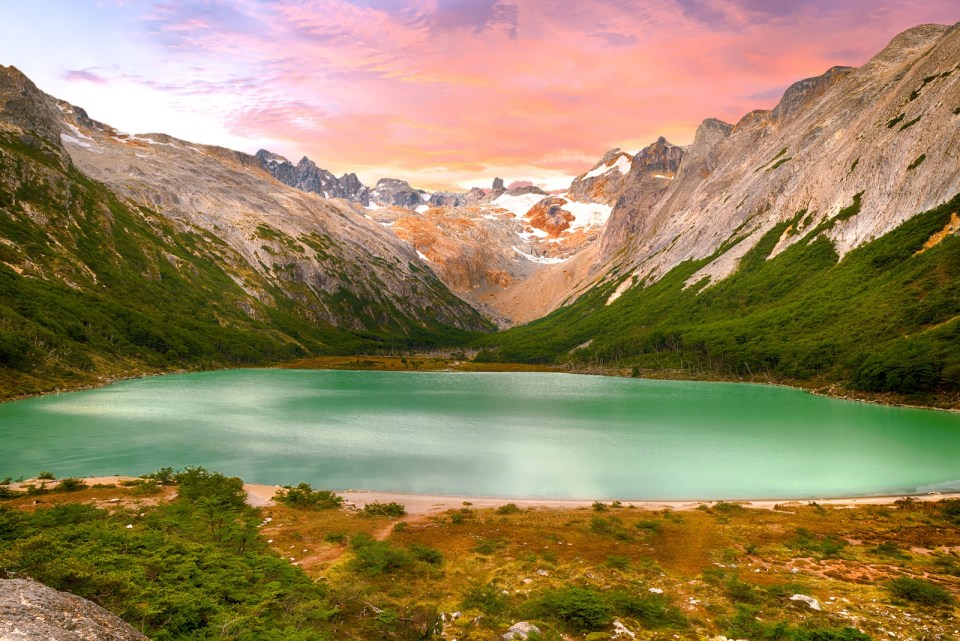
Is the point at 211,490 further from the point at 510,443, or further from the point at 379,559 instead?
the point at 510,443

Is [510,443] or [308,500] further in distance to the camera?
[510,443]

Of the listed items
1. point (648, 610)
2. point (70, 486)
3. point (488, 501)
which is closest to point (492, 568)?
point (648, 610)

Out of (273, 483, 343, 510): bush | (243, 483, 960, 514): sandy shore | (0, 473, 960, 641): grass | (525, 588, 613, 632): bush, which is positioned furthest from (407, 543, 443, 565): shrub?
(273, 483, 343, 510): bush

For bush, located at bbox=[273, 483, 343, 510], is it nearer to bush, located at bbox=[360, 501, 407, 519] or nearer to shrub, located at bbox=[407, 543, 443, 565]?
bush, located at bbox=[360, 501, 407, 519]

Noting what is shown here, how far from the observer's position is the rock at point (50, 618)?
7527 millimetres

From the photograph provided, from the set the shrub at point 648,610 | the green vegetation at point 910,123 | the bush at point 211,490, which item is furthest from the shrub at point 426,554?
the green vegetation at point 910,123

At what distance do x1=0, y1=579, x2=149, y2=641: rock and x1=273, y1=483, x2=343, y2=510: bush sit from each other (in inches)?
1075

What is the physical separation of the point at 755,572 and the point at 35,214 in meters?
226

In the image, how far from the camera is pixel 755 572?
24.5 meters

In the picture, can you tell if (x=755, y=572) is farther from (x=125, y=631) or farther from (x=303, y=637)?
(x=125, y=631)

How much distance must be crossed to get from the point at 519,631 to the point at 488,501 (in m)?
23.7

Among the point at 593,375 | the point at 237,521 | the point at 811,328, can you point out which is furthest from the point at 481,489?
the point at 593,375

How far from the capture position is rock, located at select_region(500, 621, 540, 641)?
16.9 meters

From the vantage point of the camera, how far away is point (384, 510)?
35.2m
